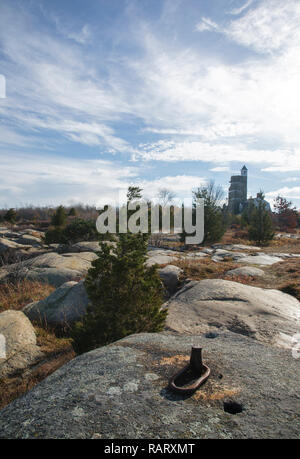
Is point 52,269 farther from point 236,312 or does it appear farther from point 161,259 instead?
point 236,312

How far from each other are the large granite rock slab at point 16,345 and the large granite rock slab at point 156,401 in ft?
8.88

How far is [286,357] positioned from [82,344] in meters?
2.54

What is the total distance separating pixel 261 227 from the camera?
22406 mm

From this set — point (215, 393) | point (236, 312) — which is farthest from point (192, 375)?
point (236, 312)

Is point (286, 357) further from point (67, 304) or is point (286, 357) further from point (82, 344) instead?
point (67, 304)

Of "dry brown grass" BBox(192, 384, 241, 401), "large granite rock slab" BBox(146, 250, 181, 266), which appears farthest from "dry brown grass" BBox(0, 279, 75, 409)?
"large granite rock slab" BBox(146, 250, 181, 266)

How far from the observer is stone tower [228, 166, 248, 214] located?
2702 inches

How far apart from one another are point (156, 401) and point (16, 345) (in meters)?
4.02

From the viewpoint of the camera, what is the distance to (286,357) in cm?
254

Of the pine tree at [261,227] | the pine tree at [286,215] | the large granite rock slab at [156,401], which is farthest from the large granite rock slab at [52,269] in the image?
the pine tree at [286,215]

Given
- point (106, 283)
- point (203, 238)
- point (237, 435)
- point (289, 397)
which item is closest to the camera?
point (237, 435)

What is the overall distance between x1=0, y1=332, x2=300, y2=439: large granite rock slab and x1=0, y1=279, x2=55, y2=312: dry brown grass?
247 inches

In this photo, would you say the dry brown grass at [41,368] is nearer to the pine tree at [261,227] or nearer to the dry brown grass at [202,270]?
the dry brown grass at [202,270]
